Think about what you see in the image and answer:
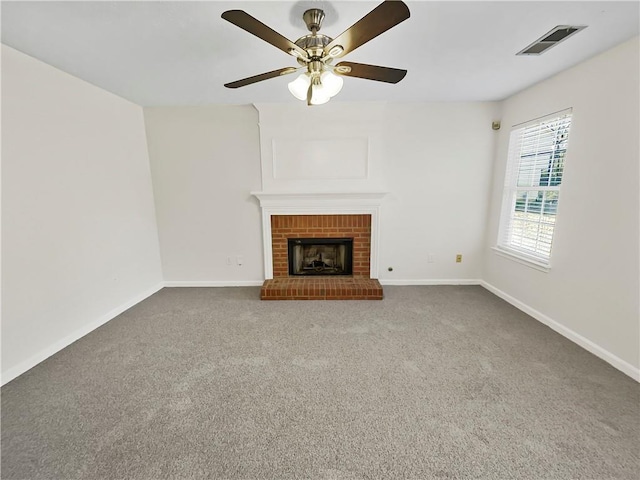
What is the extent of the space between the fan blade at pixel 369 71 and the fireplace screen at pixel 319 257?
2.19 m

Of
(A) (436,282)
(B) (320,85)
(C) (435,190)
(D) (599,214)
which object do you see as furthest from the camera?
(A) (436,282)

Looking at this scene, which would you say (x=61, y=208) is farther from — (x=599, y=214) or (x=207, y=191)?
(x=599, y=214)

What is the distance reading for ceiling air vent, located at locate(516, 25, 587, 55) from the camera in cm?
170

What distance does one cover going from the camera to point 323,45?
1384mm

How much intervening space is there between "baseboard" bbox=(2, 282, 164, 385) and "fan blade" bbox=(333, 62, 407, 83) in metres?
3.00

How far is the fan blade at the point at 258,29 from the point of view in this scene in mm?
1095

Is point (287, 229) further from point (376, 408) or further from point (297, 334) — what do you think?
point (376, 408)

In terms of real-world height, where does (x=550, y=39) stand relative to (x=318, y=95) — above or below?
above

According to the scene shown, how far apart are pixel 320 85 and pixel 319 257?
2466 millimetres

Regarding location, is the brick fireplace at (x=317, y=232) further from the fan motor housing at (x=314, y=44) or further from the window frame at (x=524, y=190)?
the fan motor housing at (x=314, y=44)

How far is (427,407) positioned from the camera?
5.25 ft

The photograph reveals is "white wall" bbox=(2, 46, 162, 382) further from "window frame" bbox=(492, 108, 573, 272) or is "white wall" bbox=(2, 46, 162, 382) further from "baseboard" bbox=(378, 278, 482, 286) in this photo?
"window frame" bbox=(492, 108, 573, 272)

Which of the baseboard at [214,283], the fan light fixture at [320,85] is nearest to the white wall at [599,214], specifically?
the fan light fixture at [320,85]

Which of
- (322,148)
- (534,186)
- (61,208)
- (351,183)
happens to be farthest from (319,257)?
(61,208)
